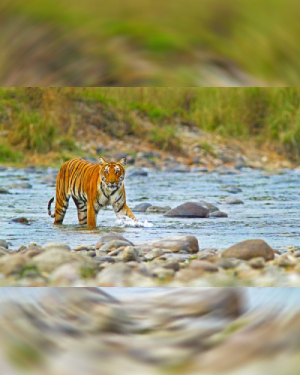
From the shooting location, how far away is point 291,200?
3.84 meters

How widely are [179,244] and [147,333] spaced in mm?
733

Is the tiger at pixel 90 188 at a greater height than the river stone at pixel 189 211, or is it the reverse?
the tiger at pixel 90 188

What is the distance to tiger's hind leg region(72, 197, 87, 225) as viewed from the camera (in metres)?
3.13

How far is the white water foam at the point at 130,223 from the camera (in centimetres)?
286

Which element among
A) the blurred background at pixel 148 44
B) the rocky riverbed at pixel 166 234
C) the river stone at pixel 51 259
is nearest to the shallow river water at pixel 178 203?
the rocky riverbed at pixel 166 234

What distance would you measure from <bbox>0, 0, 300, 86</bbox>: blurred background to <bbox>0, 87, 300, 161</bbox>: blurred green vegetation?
1979 mm

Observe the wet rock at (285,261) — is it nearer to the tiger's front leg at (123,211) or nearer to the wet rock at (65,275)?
the wet rock at (65,275)

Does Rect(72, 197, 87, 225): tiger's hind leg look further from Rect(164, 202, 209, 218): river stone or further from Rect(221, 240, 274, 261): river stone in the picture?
Rect(221, 240, 274, 261): river stone

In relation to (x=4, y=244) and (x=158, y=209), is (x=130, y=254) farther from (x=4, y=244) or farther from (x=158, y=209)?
(x=158, y=209)

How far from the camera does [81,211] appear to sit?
325cm

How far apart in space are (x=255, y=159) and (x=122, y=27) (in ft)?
11.8

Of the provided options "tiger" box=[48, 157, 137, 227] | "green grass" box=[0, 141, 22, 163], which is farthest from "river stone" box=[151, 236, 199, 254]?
"green grass" box=[0, 141, 22, 163]

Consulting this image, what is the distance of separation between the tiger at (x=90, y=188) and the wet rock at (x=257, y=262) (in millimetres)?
1096

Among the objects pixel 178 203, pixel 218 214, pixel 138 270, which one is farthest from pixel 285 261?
pixel 178 203
